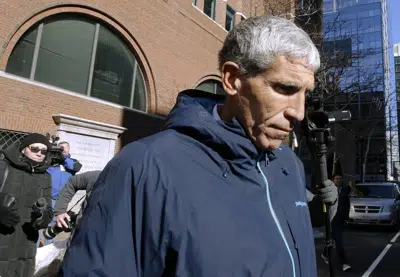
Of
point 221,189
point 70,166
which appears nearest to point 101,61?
point 70,166

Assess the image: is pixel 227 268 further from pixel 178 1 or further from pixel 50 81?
pixel 178 1

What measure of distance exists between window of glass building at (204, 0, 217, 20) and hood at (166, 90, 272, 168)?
52.5 ft

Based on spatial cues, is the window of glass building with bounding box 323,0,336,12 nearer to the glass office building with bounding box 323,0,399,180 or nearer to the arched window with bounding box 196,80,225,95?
the glass office building with bounding box 323,0,399,180

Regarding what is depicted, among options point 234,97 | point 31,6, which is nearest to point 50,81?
point 31,6

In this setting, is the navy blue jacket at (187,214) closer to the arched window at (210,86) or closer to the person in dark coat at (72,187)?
the person in dark coat at (72,187)

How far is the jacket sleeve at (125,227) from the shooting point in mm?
1054

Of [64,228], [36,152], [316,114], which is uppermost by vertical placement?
[316,114]

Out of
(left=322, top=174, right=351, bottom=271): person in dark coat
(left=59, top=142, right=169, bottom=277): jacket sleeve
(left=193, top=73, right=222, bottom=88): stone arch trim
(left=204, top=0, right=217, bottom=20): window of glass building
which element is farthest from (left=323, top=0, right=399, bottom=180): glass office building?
(left=59, top=142, right=169, bottom=277): jacket sleeve

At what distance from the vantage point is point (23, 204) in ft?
12.3

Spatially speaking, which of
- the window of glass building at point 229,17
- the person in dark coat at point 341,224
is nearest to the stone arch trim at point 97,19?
the window of glass building at point 229,17

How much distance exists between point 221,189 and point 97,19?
11.2 meters

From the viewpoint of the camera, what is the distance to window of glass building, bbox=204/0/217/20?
16312mm

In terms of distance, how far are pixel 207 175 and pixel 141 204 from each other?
0.82 feet

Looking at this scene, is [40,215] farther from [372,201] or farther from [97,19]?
[372,201]
